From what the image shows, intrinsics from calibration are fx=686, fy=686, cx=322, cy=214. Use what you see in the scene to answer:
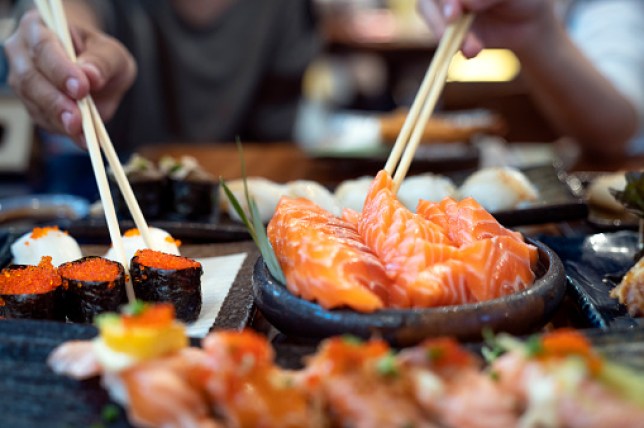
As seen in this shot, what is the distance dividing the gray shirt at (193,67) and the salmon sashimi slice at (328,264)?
390cm

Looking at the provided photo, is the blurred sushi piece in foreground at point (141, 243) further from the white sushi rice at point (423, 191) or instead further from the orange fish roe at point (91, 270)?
the white sushi rice at point (423, 191)

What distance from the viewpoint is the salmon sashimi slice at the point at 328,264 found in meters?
1.30

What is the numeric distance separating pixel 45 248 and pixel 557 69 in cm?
274

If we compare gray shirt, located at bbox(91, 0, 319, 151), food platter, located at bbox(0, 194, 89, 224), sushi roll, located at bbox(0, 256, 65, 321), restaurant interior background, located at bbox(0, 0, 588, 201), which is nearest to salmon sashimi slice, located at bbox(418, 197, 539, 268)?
sushi roll, located at bbox(0, 256, 65, 321)

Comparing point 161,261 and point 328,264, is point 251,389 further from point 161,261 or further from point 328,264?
point 161,261

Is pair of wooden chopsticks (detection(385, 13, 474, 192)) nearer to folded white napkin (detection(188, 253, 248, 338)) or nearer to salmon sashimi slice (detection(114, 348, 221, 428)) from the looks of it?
folded white napkin (detection(188, 253, 248, 338))

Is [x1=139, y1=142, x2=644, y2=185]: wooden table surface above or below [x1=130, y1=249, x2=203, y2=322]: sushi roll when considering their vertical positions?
below

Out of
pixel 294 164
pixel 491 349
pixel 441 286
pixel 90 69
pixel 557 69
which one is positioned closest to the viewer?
pixel 491 349

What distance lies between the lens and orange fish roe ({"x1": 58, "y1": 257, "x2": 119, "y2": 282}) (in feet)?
4.95

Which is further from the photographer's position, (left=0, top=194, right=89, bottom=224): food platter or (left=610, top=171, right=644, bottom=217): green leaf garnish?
(left=0, top=194, right=89, bottom=224): food platter

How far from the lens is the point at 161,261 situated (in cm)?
159

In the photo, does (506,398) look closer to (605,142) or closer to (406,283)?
(406,283)

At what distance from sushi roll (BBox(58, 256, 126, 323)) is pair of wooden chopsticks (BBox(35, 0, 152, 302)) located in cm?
9

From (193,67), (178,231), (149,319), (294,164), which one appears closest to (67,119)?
(178,231)
